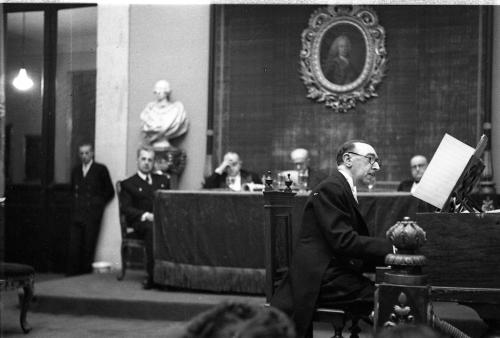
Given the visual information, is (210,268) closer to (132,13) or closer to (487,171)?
(487,171)

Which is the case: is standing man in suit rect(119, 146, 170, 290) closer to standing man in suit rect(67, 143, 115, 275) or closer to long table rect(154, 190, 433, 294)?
long table rect(154, 190, 433, 294)

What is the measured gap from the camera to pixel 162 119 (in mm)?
9180

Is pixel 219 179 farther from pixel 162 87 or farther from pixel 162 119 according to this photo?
pixel 162 87

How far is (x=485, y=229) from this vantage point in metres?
3.38

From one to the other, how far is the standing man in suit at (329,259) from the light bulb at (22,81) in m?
7.34

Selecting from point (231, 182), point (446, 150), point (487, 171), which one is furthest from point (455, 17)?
point (446, 150)

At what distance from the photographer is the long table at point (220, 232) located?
6527mm

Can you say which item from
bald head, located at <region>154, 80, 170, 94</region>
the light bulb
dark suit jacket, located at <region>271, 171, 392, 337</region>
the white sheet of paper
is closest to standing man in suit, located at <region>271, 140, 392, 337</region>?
dark suit jacket, located at <region>271, 171, 392, 337</region>

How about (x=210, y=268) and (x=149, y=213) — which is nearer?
(x=210, y=268)

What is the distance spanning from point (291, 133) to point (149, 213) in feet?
7.40

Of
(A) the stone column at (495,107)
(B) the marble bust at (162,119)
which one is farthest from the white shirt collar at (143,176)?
(A) the stone column at (495,107)

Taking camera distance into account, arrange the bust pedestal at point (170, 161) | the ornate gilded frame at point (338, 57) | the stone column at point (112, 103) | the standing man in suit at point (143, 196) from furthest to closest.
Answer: the stone column at point (112, 103) → the bust pedestal at point (170, 161) → the ornate gilded frame at point (338, 57) → the standing man in suit at point (143, 196)

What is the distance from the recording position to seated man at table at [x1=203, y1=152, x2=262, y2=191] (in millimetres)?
8492

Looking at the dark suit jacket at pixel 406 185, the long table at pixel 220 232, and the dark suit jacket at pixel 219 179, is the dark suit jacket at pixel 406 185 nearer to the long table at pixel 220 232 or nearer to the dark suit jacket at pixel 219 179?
the long table at pixel 220 232
